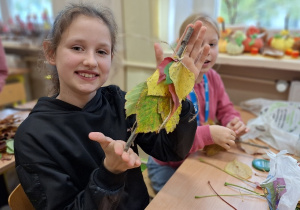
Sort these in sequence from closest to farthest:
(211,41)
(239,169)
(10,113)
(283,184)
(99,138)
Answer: (99,138), (283,184), (239,169), (211,41), (10,113)

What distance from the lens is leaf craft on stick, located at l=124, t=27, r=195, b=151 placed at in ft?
1.82

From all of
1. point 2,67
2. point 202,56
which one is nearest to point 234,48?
point 202,56

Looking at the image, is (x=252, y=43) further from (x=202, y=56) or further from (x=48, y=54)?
(x=48, y=54)

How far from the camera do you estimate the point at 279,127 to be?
1.15 m

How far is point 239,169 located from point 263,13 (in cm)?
139

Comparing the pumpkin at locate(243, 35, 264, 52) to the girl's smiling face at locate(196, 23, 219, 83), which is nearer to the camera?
the girl's smiling face at locate(196, 23, 219, 83)

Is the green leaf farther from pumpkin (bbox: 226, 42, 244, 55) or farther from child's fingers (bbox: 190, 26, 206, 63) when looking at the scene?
pumpkin (bbox: 226, 42, 244, 55)

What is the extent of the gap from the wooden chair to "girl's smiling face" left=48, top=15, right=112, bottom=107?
340 mm

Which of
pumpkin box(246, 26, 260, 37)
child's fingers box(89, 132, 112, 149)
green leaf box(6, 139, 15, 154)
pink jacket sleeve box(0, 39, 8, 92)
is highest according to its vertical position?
pumpkin box(246, 26, 260, 37)

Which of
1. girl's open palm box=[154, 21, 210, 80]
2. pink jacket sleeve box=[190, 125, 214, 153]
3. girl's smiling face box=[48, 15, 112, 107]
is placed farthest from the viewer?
pink jacket sleeve box=[190, 125, 214, 153]

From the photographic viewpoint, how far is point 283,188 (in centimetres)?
63

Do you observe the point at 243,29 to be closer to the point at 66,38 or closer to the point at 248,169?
the point at 248,169

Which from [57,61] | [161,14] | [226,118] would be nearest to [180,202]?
[57,61]

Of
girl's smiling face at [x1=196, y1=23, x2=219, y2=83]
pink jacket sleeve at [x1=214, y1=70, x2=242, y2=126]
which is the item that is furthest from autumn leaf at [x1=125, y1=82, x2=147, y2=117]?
pink jacket sleeve at [x1=214, y1=70, x2=242, y2=126]
